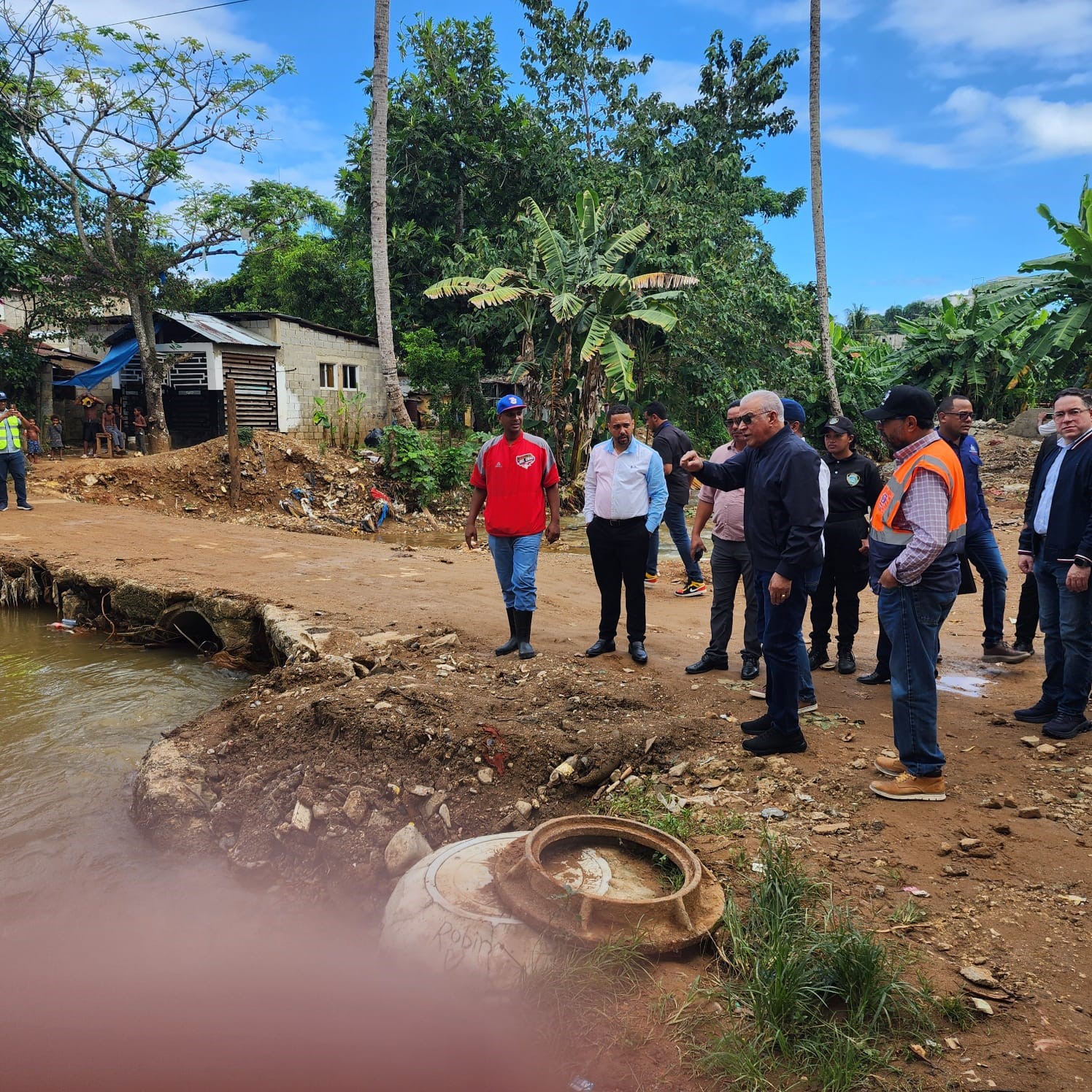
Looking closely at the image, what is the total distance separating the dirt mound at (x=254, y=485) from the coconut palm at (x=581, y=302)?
3.64 metres

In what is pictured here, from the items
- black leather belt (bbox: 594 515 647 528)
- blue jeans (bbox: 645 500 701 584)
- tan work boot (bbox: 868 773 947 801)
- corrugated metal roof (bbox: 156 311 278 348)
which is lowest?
tan work boot (bbox: 868 773 947 801)

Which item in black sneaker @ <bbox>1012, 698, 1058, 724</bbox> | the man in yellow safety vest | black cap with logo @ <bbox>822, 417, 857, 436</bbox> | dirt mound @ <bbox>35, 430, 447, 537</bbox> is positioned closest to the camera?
black sneaker @ <bbox>1012, 698, 1058, 724</bbox>

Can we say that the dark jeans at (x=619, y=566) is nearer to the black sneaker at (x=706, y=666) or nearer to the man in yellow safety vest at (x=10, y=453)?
the black sneaker at (x=706, y=666)

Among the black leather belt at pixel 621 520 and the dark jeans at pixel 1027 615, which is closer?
the black leather belt at pixel 621 520

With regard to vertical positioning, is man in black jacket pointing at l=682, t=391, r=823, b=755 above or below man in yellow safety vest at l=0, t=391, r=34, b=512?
below

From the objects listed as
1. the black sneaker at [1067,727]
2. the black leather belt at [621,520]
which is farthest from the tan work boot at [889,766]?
the black leather belt at [621,520]

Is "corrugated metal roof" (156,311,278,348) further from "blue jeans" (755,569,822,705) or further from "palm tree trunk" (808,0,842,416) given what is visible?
"blue jeans" (755,569,822,705)

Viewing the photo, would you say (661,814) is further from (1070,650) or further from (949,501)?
(1070,650)

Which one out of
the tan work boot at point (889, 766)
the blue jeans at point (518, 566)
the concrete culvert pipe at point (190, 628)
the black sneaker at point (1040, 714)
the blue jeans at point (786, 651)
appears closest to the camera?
the tan work boot at point (889, 766)

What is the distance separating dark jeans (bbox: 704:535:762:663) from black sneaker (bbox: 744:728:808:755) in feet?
4.34

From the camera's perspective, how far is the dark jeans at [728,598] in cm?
556

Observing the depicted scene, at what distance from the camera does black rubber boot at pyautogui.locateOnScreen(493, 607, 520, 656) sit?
5.82 meters

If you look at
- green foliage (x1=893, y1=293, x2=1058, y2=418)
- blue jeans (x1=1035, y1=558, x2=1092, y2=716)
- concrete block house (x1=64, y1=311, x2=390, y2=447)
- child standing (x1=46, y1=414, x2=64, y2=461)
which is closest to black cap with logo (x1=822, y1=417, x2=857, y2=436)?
blue jeans (x1=1035, y1=558, x2=1092, y2=716)

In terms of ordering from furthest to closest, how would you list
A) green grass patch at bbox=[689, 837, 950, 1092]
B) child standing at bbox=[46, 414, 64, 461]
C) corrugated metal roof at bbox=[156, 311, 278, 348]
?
1. corrugated metal roof at bbox=[156, 311, 278, 348]
2. child standing at bbox=[46, 414, 64, 461]
3. green grass patch at bbox=[689, 837, 950, 1092]
